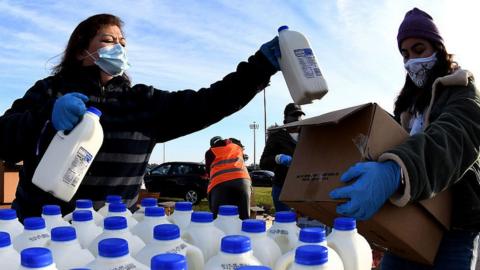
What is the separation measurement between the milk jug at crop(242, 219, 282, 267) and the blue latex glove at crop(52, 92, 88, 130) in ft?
2.89

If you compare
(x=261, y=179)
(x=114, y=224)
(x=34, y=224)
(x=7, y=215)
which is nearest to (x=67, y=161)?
(x=7, y=215)

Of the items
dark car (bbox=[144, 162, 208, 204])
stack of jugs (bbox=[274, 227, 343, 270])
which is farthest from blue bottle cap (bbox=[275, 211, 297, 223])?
dark car (bbox=[144, 162, 208, 204])

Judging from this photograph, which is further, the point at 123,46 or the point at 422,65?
the point at 123,46

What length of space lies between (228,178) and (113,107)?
321cm

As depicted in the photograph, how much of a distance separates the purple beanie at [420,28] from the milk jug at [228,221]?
117 centimetres

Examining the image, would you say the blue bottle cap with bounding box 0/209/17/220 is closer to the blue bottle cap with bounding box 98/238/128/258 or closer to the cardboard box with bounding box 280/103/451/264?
the blue bottle cap with bounding box 98/238/128/258

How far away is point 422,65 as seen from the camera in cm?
195

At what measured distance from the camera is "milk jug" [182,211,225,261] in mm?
1261

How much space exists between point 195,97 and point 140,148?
39 centimetres

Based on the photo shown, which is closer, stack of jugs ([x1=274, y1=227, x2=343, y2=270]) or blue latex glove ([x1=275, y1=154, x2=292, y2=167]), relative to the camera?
stack of jugs ([x1=274, y1=227, x2=343, y2=270])

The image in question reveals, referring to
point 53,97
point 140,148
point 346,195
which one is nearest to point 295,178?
point 346,195

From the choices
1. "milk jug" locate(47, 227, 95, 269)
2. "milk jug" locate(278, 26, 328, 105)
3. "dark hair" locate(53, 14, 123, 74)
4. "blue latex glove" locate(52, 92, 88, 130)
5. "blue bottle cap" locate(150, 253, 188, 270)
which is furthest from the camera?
"dark hair" locate(53, 14, 123, 74)

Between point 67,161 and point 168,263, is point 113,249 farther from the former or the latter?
point 67,161

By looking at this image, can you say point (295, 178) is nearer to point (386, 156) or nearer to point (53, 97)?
point (386, 156)
